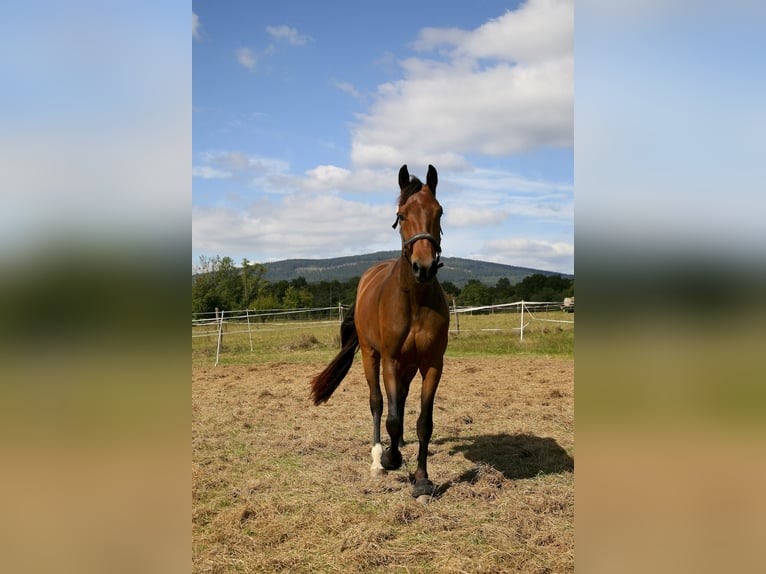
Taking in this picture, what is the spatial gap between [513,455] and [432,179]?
3.14 meters

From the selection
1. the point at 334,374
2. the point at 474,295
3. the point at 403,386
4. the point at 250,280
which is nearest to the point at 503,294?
the point at 474,295

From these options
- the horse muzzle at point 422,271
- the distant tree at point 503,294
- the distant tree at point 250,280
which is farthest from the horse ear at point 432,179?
the distant tree at point 503,294

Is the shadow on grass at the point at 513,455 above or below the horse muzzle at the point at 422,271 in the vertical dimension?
below

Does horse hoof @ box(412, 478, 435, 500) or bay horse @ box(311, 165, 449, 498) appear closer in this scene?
bay horse @ box(311, 165, 449, 498)

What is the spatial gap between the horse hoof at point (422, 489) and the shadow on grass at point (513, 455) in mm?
91

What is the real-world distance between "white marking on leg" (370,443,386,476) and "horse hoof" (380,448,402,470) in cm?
5

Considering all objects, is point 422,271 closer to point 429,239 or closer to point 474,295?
point 429,239

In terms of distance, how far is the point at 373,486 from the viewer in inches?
174

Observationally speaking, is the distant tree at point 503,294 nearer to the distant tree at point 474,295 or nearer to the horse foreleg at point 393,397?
the distant tree at point 474,295

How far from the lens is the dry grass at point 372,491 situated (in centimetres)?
311

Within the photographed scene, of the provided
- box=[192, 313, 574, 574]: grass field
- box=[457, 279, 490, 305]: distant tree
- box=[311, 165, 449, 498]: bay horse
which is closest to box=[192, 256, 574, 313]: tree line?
box=[457, 279, 490, 305]: distant tree

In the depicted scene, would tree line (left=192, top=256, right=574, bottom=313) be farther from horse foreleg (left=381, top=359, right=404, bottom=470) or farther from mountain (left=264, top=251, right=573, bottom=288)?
mountain (left=264, top=251, right=573, bottom=288)

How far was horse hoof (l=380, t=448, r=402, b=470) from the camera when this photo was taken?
4781 mm
